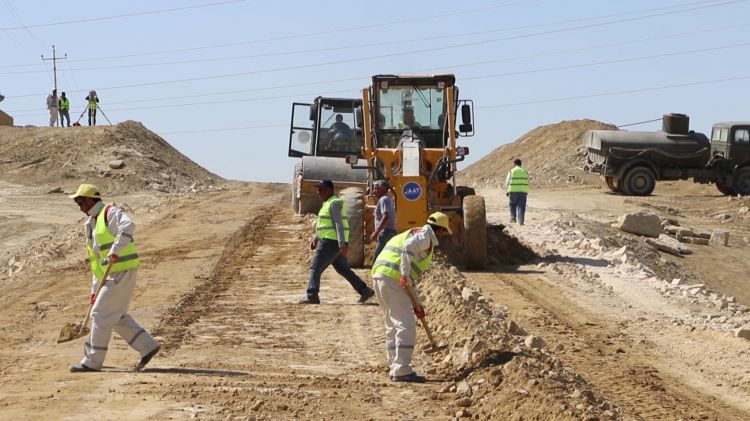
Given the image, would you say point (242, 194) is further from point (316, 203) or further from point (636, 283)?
point (636, 283)

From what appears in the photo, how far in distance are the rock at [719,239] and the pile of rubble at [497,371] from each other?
1654 cm

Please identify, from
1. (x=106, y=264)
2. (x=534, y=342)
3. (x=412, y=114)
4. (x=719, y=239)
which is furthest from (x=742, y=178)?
(x=106, y=264)

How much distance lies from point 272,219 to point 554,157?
27842mm

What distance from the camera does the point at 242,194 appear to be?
4078cm

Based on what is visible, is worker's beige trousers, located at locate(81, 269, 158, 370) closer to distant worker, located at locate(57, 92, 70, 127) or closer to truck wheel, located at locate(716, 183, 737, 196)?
truck wheel, located at locate(716, 183, 737, 196)

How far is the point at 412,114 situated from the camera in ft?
68.6

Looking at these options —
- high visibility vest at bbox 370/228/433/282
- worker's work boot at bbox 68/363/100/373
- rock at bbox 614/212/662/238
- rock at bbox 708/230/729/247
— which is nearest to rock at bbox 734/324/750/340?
high visibility vest at bbox 370/228/433/282

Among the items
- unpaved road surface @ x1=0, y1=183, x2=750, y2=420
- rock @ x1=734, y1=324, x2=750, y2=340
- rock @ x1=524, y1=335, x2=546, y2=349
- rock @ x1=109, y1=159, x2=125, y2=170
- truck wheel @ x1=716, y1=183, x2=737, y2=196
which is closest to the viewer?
unpaved road surface @ x1=0, y1=183, x2=750, y2=420

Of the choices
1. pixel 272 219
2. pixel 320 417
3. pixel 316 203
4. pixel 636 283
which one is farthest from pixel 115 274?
pixel 272 219

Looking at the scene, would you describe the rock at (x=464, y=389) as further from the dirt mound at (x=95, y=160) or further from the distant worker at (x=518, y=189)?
the dirt mound at (x=95, y=160)

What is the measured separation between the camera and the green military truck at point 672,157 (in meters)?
39.4

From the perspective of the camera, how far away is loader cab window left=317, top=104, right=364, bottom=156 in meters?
28.4

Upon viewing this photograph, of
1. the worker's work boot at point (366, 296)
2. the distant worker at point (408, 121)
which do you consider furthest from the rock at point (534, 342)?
the distant worker at point (408, 121)

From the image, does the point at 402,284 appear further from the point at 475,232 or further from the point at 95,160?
the point at 95,160
